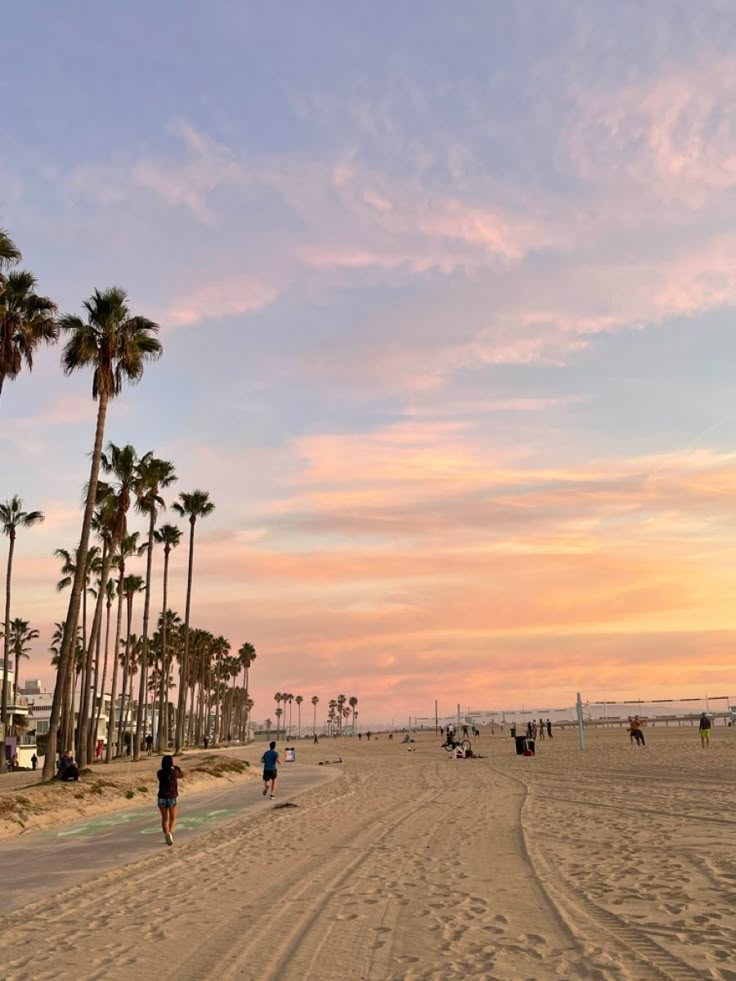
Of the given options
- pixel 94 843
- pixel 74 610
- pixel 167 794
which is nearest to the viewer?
→ pixel 167 794

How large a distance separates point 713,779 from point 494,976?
20.1 metres

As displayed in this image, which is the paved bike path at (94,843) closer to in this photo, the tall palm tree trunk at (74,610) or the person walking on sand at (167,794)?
the person walking on sand at (167,794)

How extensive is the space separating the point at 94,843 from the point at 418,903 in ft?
30.7

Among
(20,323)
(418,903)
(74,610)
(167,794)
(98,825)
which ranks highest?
(20,323)

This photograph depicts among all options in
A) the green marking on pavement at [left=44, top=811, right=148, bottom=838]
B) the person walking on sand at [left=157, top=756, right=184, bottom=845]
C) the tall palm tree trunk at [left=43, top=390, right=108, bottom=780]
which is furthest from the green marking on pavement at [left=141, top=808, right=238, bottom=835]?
the tall palm tree trunk at [left=43, top=390, right=108, bottom=780]

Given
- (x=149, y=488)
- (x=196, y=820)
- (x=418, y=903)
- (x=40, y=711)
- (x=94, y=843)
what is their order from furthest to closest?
1. (x=40, y=711)
2. (x=149, y=488)
3. (x=196, y=820)
4. (x=94, y=843)
5. (x=418, y=903)

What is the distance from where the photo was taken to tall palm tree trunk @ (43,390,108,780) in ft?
94.0

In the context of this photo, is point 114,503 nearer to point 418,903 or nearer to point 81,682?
point 81,682

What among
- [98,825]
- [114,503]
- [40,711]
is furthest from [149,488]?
[40,711]

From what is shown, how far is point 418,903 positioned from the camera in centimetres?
943

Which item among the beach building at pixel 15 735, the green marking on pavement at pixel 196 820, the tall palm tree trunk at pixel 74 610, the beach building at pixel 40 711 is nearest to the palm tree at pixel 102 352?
the tall palm tree trunk at pixel 74 610

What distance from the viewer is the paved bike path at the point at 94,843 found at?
12008 millimetres

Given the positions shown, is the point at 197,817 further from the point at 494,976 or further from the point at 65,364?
the point at 65,364

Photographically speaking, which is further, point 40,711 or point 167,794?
point 40,711
